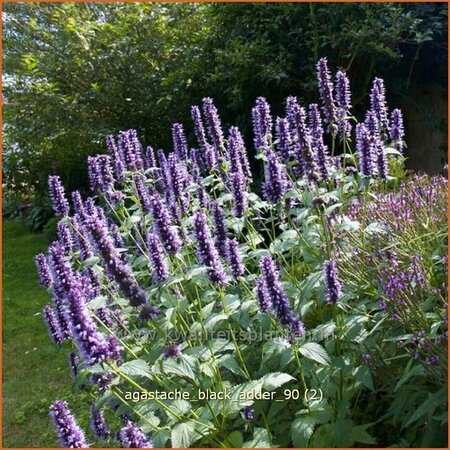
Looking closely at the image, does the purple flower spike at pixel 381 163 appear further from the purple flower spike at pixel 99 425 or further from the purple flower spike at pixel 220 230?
the purple flower spike at pixel 99 425

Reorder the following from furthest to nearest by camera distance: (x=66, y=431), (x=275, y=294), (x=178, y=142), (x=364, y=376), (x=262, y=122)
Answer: (x=178, y=142), (x=262, y=122), (x=364, y=376), (x=275, y=294), (x=66, y=431)

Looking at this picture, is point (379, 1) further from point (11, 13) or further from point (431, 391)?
point (11, 13)

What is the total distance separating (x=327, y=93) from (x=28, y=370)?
11.8ft

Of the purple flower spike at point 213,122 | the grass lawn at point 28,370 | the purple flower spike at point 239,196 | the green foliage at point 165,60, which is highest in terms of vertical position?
the green foliage at point 165,60

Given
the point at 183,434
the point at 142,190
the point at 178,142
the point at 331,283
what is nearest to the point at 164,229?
the point at 331,283

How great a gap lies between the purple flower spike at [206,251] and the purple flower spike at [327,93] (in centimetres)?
111

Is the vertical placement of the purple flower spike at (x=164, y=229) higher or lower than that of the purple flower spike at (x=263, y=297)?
higher

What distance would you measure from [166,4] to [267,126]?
464cm

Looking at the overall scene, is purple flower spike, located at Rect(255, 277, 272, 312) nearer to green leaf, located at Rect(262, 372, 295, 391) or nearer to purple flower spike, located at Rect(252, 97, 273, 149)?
green leaf, located at Rect(262, 372, 295, 391)

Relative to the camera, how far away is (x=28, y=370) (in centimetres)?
520

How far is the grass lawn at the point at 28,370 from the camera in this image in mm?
4172

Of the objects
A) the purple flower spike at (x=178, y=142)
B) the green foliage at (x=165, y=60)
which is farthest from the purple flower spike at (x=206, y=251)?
the green foliage at (x=165, y=60)

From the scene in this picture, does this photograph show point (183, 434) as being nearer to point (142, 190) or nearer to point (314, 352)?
point (314, 352)

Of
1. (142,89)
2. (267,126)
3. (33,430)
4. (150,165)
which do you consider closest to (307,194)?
(267,126)
